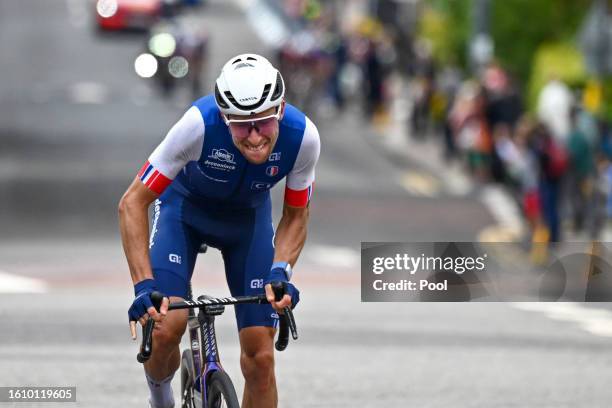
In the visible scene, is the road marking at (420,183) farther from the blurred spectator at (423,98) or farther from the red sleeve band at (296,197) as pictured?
the red sleeve band at (296,197)

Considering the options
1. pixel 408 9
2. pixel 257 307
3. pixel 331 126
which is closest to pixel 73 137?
pixel 331 126

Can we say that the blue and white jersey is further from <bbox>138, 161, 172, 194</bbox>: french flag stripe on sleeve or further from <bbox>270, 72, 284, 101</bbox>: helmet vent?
<bbox>270, 72, 284, 101</bbox>: helmet vent

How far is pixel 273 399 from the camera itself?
8.51m

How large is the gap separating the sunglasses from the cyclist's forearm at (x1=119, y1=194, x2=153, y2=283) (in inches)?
24.0

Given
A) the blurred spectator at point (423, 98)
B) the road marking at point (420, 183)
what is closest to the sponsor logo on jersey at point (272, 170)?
the road marking at point (420, 183)

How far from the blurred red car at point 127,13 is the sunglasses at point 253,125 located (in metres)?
46.9

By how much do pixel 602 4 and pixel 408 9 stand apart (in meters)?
30.3

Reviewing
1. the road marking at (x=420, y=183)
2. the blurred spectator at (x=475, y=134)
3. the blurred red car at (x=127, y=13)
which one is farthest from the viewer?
the blurred red car at (x=127, y=13)

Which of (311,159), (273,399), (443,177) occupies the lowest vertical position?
(273,399)

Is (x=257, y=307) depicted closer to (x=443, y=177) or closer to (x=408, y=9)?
(x=443, y=177)

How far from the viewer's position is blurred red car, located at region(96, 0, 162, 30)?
181ft

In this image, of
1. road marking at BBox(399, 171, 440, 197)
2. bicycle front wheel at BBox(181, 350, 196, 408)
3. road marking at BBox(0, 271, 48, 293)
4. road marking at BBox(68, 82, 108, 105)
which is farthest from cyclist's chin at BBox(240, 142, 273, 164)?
road marking at BBox(68, 82, 108, 105)

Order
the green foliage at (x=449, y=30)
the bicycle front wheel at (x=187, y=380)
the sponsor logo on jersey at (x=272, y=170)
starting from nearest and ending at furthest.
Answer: the sponsor logo on jersey at (x=272, y=170) → the bicycle front wheel at (x=187, y=380) → the green foliage at (x=449, y=30)

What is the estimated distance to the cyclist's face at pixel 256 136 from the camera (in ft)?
26.1
